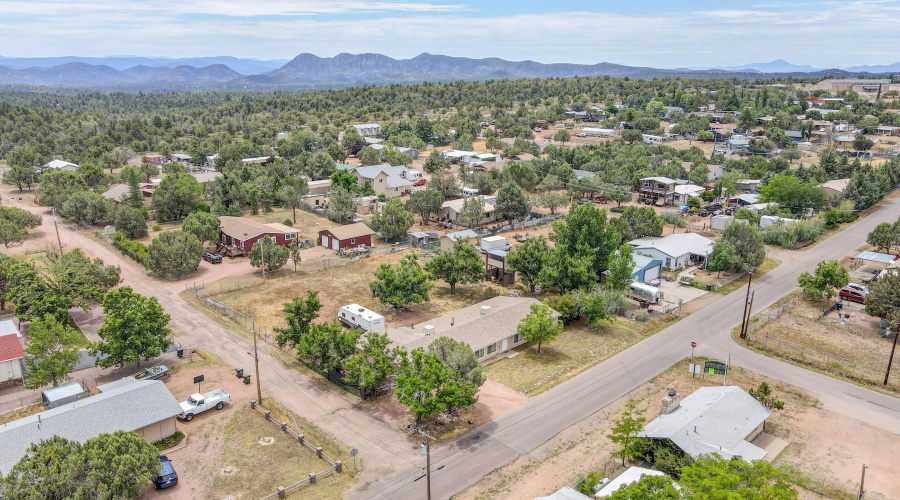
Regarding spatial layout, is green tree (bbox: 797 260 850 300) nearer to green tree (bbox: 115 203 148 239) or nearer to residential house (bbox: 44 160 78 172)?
green tree (bbox: 115 203 148 239)

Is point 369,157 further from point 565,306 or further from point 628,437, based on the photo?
point 628,437

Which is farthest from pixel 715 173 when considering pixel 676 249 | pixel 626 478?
pixel 626 478

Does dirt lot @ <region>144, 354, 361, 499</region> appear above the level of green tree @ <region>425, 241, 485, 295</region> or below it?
below

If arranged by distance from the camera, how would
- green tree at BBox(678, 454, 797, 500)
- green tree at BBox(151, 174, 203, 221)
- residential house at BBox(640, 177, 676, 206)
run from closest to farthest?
green tree at BBox(678, 454, 797, 500) → green tree at BBox(151, 174, 203, 221) → residential house at BBox(640, 177, 676, 206)

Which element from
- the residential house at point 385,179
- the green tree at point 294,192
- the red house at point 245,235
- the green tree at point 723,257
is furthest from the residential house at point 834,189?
the red house at point 245,235

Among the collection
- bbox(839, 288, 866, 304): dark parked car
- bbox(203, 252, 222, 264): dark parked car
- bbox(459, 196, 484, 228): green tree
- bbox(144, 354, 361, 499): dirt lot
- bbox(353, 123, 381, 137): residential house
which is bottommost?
bbox(144, 354, 361, 499): dirt lot

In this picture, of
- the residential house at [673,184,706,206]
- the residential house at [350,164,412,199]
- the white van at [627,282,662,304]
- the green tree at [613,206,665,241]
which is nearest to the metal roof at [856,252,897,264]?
the green tree at [613,206,665,241]
